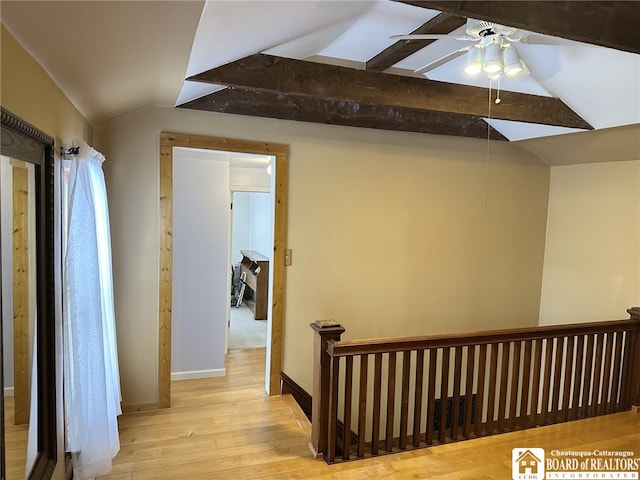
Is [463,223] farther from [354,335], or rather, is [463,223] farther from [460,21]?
[460,21]

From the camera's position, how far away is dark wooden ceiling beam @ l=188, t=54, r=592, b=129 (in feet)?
8.71

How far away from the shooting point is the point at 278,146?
356 cm

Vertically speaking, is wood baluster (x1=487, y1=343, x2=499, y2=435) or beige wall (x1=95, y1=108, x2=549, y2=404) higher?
beige wall (x1=95, y1=108, x2=549, y2=404)

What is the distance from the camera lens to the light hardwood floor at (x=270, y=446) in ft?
8.45

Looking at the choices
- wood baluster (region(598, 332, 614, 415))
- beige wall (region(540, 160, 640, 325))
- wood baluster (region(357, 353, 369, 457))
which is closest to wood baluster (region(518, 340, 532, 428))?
wood baluster (region(598, 332, 614, 415))

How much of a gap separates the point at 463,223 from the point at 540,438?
2082 millimetres

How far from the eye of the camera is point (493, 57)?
7.38 ft

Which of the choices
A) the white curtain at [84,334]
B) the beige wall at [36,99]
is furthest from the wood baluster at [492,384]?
the beige wall at [36,99]

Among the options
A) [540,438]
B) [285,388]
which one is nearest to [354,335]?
[285,388]

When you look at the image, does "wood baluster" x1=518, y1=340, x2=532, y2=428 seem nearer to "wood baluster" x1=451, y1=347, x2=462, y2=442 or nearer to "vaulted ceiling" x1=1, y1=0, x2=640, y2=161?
"wood baluster" x1=451, y1=347, x2=462, y2=442

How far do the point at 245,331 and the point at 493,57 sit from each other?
482 centimetres

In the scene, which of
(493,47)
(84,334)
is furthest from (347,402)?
(493,47)

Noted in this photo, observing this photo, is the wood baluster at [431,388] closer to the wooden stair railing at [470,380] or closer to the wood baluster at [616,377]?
the wooden stair railing at [470,380]

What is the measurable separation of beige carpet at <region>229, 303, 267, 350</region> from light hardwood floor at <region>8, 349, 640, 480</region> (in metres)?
1.69
